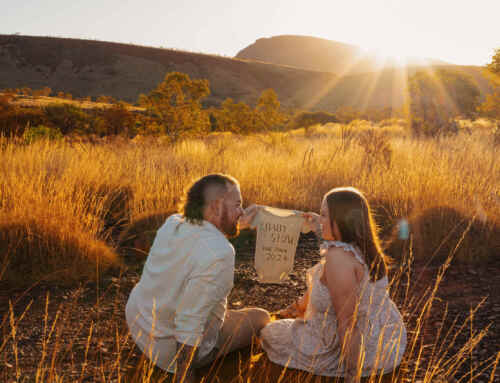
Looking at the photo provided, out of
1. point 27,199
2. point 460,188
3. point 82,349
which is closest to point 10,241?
point 27,199

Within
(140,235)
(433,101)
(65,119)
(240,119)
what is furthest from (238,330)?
(240,119)

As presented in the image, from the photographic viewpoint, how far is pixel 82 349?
2.71 meters

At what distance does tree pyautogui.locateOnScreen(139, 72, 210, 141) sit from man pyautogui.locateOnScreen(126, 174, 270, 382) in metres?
9.96

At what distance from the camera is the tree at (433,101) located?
1402 centimetres

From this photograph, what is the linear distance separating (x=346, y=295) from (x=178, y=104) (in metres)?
11.6

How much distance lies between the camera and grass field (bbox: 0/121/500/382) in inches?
151

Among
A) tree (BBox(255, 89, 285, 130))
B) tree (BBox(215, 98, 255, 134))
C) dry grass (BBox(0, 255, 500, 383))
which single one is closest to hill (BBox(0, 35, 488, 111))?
tree (BBox(215, 98, 255, 134))

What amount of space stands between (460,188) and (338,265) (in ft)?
11.4

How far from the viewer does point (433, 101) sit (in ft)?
51.3

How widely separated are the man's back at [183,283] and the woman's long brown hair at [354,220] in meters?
0.56

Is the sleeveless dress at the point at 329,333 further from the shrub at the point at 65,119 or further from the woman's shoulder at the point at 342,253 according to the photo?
the shrub at the point at 65,119

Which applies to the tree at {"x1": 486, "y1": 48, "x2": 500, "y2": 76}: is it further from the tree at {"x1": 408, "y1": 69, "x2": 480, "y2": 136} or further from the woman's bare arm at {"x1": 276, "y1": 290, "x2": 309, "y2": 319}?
the woman's bare arm at {"x1": 276, "y1": 290, "x2": 309, "y2": 319}

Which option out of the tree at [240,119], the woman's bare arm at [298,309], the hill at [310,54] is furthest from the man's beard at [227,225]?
the hill at [310,54]

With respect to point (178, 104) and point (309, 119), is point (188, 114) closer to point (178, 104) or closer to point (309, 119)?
point (178, 104)
